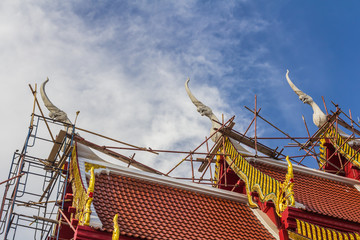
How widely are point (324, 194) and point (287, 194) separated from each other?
14.4ft

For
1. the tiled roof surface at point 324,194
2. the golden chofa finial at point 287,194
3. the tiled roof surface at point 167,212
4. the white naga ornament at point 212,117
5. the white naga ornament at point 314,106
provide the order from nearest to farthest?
the tiled roof surface at point 167,212 < the golden chofa finial at point 287,194 < the tiled roof surface at point 324,194 < the white naga ornament at point 212,117 < the white naga ornament at point 314,106

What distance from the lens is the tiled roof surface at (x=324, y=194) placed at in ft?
47.3

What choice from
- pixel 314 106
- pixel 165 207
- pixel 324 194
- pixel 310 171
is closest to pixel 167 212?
pixel 165 207

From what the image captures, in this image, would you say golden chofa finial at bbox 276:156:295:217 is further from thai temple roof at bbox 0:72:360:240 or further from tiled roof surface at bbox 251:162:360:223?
tiled roof surface at bbox 251:162:360:223

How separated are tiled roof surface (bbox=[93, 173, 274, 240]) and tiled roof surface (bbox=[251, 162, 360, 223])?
1654mm

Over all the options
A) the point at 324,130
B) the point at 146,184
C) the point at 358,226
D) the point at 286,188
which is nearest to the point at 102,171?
the point at 146,184

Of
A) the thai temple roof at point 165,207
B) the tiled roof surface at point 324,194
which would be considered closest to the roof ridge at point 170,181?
the thai temple roof at point 165,207

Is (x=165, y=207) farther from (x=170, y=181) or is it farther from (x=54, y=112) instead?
(x=54, y=112)

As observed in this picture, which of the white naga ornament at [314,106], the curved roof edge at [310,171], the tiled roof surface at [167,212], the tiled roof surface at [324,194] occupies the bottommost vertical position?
the tiled roof surface at [167,212]

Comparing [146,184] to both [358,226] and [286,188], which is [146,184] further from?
[358,226]

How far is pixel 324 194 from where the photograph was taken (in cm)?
1611

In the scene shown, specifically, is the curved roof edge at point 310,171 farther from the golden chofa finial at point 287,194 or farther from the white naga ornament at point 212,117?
the golden chofa finial at point 287,194

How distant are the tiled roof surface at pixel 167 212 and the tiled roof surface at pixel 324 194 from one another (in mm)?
1654

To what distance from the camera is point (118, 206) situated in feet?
40.4
